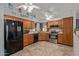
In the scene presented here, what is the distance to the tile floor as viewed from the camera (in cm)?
200

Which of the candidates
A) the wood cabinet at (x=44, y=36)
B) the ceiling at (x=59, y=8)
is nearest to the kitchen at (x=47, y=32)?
the wood cabinet at (x=44, y=36)

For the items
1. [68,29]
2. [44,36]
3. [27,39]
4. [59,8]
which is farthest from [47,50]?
[59,8]

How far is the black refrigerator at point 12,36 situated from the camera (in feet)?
6.50

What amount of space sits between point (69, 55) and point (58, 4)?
0.87 meters

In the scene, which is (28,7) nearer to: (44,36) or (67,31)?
(44,36)

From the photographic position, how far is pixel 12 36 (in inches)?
79.7

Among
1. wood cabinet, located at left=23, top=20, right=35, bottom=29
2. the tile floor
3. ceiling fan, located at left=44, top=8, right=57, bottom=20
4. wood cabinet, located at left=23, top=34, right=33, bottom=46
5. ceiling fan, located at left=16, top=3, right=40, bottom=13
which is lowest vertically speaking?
the tile floor

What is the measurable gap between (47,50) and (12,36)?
0.63 m

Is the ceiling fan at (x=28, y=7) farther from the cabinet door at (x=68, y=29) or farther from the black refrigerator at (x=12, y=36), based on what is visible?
the cabinet door at (x=68, y=29)

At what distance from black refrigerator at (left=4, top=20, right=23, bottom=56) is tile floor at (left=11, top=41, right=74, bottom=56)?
0.12 metres

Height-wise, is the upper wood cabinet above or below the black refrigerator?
above

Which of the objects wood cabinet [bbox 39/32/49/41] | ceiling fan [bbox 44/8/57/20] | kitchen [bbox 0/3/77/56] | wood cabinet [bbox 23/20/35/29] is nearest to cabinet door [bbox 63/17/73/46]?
kitchen [bbox 0/3/77/56]

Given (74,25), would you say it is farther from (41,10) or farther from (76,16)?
(41,10)

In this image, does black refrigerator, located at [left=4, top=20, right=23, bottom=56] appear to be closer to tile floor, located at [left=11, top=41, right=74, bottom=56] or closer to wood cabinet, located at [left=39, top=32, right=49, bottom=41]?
tile floor, located at [left=11, top=41, right=74, bottom=56]
